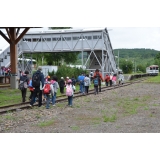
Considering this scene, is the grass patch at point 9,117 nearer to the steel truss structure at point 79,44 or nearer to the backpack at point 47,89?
the backpack at point 47,89

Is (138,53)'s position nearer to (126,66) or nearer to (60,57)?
(126,66)

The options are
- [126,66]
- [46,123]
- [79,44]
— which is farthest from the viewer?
[126,66]

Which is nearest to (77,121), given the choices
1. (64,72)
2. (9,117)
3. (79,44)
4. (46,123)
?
(46,123)

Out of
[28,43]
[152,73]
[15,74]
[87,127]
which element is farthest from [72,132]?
[152,73]

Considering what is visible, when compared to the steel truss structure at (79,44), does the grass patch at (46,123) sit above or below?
below

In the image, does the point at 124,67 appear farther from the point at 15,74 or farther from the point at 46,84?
the point at 46,84

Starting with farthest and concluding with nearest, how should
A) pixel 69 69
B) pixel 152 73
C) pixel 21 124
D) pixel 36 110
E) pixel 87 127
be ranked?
1. pixel 152 73
2. pixel 69 69
3. pixel 36 110
4. pixel 21 124
5. pixel 87 127

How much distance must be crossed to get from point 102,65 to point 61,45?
6.64 metres

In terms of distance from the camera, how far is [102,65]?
40.4 m

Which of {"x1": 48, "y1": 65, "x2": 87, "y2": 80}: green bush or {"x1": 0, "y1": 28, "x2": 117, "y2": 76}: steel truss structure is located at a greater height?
{"x1": 0, "y1": 28, "x2": 117, "y2": 76}: steel truss structure

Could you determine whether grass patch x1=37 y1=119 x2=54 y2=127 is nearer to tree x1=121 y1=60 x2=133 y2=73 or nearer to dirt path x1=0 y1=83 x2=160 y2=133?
dirt path x1=0 y1=83 x2=160 y2=133

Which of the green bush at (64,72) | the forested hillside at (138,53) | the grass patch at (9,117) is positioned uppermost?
the forested hillside at (138,53)

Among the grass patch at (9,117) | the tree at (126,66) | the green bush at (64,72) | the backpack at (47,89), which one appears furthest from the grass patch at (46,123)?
the tree at (126,66)

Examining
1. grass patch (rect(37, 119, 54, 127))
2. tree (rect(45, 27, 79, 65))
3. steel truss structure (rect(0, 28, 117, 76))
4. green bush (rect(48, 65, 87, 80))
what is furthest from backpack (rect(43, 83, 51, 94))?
tree (rect(45, 27, 79, 65))
